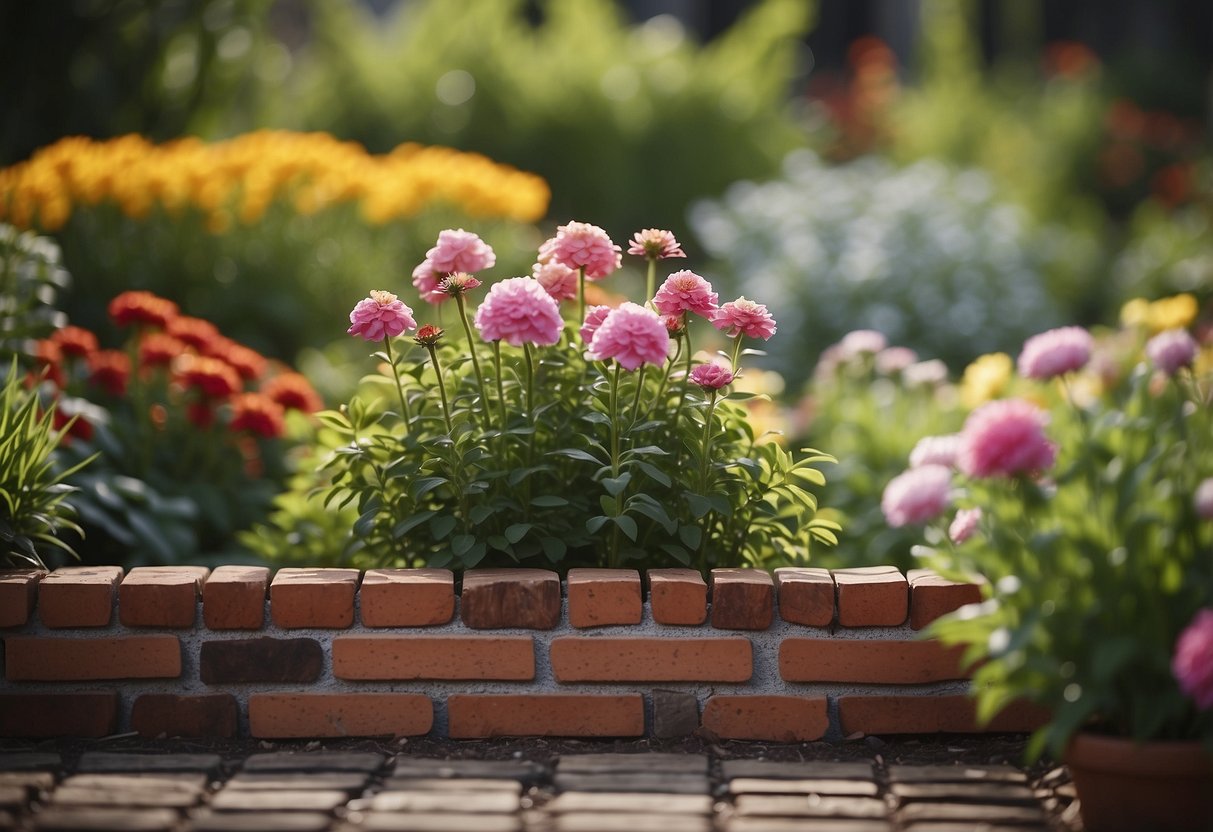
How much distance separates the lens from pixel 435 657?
2246 mm

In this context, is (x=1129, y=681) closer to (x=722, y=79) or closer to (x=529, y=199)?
(x=529, y=199)

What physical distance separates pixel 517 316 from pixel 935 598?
92 centimetres

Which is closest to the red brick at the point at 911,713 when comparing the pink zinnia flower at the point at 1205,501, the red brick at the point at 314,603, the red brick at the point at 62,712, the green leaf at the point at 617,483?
the green leaf at the point at 617,483

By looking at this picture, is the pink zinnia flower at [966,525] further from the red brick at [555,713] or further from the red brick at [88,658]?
the red brick at [88,658]

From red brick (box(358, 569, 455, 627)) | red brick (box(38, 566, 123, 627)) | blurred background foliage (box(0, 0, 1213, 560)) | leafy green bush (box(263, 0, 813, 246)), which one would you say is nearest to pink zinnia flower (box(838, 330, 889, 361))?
blurred background foliage (box(0, 0, 1213, 560))

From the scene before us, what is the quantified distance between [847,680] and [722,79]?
19.8ft

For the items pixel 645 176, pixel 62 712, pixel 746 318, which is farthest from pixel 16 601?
pixel 645 176

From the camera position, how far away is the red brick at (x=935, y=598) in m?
2.26

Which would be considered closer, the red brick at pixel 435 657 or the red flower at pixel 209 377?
the red brick at pixel 435 657

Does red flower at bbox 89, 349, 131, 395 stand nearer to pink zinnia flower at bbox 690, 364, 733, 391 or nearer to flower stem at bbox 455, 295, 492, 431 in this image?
flower stem at bbox 455, 295, 492, 431

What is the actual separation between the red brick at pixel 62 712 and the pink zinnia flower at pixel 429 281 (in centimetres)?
95

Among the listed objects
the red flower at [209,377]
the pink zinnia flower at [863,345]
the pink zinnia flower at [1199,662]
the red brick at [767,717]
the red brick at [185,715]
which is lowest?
the pink zinnia flower at [1199,662]

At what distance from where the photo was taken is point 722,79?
771 centimetres

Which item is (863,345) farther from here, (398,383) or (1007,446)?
(1007,446)
